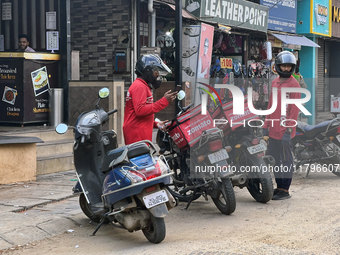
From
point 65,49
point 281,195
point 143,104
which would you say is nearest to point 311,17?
point 65,49

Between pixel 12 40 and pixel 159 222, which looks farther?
pixel 12 40

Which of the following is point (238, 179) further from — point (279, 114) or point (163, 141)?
point (279, 114)

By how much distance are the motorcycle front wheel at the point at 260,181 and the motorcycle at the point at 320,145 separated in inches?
89.8

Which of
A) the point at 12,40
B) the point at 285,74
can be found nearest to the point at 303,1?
the point at 12,40

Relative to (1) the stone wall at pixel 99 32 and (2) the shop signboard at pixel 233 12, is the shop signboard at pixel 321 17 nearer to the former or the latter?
(2) the shop signboard at pixel 233 12

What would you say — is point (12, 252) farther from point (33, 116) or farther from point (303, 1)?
point (303, 1)

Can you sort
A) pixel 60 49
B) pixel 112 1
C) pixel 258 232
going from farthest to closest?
pixel 112 1 < pixel 60 49 < pixel 258 232

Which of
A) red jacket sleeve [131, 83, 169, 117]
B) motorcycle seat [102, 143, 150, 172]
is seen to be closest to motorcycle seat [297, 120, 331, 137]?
red jacket sleeve [131, 83, 169, 117]

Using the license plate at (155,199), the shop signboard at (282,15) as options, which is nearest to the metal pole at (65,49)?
the license plate at (155,199)

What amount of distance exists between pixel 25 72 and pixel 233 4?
27.5 ft

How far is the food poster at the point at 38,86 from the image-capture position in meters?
10.1

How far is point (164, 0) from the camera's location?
42.5 feet

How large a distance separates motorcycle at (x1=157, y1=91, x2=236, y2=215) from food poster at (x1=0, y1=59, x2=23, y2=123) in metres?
4.42

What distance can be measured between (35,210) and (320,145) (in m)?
4.90
